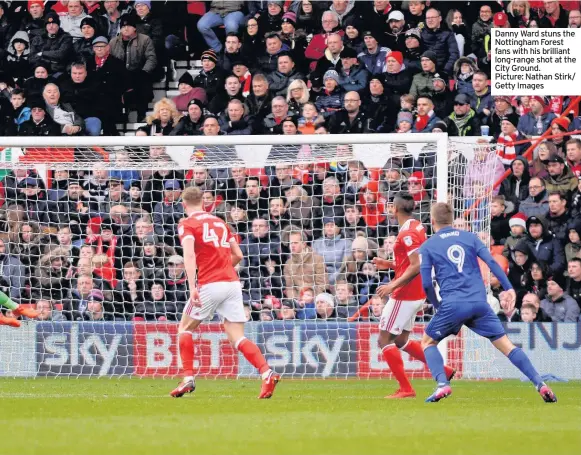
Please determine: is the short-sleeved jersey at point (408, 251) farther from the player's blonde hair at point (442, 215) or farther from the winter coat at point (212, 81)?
the winter coat at point (212, 81)

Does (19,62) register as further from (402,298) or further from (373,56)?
(402,298)

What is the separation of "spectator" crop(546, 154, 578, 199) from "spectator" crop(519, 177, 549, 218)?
123 millimetres

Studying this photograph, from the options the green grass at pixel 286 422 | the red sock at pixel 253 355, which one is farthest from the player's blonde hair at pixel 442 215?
the red sock at pixel 253 355

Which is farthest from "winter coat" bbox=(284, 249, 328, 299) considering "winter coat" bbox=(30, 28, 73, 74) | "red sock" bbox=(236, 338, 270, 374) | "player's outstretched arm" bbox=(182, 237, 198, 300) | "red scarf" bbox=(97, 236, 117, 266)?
"winter coat" bbox=(30, 28, 73, 74)

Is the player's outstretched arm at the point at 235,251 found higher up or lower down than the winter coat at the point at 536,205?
higher up

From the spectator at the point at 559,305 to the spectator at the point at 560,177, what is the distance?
4.89ft

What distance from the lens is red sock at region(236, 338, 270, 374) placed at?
11.3 m

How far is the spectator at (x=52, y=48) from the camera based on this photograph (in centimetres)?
2034

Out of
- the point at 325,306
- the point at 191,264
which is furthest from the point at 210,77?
the point at 191,264

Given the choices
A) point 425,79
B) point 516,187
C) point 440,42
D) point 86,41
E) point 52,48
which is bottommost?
point 516,187

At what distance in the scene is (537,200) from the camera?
54.5 ft

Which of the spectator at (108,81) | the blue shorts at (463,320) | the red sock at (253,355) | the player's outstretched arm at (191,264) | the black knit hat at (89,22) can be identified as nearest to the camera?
the blue shorts at (463,320)

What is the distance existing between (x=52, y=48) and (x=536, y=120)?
8176 mm

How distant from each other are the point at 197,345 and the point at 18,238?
3.06 m
